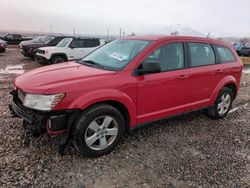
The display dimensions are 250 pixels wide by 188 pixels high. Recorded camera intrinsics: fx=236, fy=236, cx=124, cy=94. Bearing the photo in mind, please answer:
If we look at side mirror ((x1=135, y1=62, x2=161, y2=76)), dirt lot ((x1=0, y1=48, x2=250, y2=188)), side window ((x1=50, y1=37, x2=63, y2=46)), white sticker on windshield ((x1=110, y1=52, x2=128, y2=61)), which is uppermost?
white sticker on windshield ((x1=110, y1=52, x2=128, y2=61))

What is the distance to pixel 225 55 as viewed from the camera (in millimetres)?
5039

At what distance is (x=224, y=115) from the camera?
17.2 ft

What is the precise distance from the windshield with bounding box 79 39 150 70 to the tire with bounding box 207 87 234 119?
2.16 m

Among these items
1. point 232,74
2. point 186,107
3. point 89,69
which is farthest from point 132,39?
point 232,74

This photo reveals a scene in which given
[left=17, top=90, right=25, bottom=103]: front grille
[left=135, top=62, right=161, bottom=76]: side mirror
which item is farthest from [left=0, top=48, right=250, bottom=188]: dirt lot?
[left=135, top=62, right=161, bottom=76]: side mirror

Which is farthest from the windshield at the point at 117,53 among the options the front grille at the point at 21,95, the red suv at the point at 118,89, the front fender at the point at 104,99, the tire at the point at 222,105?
the tire at the point at 222,105

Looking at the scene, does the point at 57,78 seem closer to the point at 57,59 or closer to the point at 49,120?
the point at 49,120

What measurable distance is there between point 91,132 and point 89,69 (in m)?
0.98

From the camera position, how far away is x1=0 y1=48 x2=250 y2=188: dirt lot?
296cm

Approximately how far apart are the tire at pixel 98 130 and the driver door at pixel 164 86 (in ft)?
1.47

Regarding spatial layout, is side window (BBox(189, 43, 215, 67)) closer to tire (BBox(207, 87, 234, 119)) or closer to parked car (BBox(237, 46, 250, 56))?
tire (BBox(207, 87, 234, 119))

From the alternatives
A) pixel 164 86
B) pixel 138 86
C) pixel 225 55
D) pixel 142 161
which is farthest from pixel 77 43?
pixel 142 161

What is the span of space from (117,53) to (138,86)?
821 millimetres

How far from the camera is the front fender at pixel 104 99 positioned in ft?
9.99
